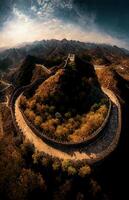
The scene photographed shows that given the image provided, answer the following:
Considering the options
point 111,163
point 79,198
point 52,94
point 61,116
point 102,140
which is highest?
point 52,94

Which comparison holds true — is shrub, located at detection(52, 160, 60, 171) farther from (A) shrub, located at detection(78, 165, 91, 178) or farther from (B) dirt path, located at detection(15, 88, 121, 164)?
(A) shrub, located at detection(78, 165, 91, 178)

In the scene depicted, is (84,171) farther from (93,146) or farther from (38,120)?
(38,120)


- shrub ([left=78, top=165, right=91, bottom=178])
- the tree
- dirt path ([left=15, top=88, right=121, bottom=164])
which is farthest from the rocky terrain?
the tree

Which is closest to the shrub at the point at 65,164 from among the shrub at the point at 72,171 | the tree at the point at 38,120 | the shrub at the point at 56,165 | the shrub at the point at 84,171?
the shrub at the point at 72,171

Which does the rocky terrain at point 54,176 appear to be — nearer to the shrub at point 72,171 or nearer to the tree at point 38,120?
the shrub at point 72,171

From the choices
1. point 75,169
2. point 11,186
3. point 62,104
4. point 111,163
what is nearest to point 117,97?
point 62,104

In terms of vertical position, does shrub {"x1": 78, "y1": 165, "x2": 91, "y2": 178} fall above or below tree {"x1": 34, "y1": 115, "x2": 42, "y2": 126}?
below

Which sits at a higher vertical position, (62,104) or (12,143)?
(62,104)

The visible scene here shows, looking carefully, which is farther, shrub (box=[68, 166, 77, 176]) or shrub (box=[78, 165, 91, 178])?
shrub (box=[68, 166, 77, 176])

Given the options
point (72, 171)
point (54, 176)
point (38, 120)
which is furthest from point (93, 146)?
point (38, 120)

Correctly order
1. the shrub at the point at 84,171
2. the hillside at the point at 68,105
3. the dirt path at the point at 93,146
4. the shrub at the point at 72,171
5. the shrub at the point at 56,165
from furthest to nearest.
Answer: the hillside at the point at 68,105 < the dirt path at the point at 93,146 < the shrub at the point at 56,165 < the shrub at the point at 72,171 < the shrub at the point at 84,171

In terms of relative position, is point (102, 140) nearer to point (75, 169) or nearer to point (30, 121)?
point (75, 169)
